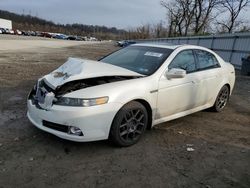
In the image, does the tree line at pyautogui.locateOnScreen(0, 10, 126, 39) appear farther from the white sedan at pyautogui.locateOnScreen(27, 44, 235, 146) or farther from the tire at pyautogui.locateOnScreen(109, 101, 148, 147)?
the tire at pyautogui.locateOnScreen(109, 101, 148, 147)

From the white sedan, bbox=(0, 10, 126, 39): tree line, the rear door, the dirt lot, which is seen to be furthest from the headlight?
bbox=(0, 10, 126, 39): tree line

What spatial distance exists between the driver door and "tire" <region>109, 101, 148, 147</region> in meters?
0.39

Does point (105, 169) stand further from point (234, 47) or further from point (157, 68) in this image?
point (234, 47)

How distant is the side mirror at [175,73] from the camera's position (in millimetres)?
4449

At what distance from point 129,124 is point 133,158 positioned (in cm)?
52

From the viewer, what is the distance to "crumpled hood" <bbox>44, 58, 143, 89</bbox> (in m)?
3.96

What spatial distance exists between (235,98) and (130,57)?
4355 millimetres

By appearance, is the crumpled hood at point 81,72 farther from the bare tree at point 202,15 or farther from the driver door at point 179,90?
the bare tree at point 202,15

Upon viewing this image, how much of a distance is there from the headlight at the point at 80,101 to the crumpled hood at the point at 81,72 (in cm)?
30

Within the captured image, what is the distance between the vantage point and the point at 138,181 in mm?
3219

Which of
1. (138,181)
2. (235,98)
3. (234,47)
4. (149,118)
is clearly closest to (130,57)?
(149,118)

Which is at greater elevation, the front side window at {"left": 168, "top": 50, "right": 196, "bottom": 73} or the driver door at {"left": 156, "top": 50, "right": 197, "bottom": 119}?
the front side window at {"left": 168, "top": 50, "right": 196, "bottom": 73}

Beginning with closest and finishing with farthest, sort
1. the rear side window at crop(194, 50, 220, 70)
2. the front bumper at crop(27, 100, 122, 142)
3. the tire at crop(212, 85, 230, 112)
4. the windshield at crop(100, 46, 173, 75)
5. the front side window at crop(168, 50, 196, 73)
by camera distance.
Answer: the front bumper at crop(27, 100, 122, 142)
the windshield at crop(100, 46, 173, 75)
the front side window at crop(168, 50, 196, 73)
the rear side window at crop(194, 50, 220, 70)
the tire at crop(212, 85, 230, 112)

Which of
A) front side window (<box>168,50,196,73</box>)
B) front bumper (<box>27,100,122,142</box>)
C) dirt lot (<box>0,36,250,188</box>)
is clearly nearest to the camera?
dirt lot (<box>0,36,250,188</box>)
